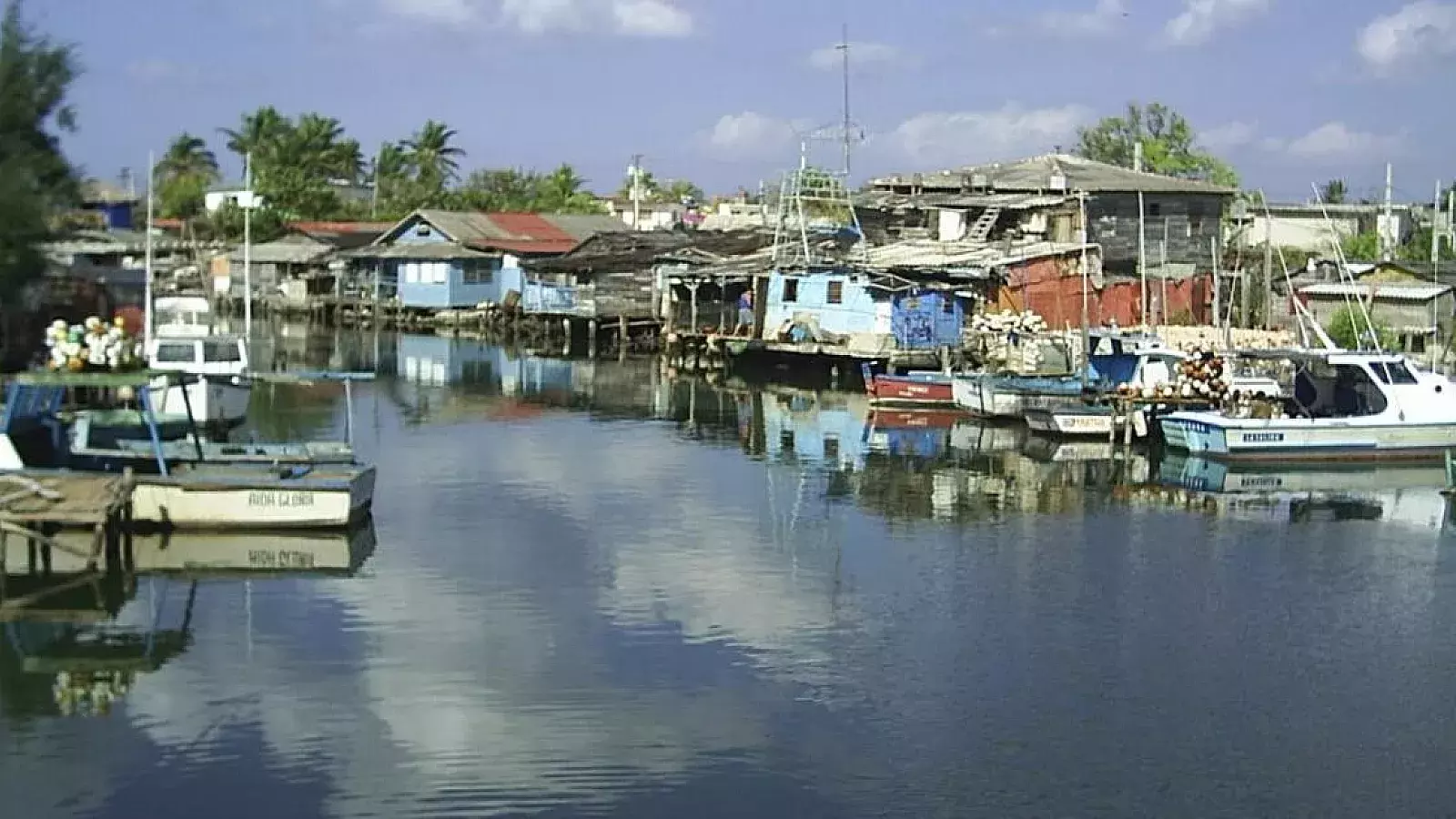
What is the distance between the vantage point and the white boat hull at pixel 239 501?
754 inches

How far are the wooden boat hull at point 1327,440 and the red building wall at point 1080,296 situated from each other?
541 inches

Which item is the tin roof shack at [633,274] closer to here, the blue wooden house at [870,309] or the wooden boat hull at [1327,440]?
the blue wooden house at [870,309]

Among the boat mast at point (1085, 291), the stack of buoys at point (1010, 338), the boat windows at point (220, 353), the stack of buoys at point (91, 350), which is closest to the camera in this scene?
the stack of buoys at point (91, 350)

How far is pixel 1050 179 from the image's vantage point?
44500mm

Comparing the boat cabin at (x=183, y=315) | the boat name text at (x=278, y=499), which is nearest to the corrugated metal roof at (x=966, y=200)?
the boat cabin at (x=183, y=315)

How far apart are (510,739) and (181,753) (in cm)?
233

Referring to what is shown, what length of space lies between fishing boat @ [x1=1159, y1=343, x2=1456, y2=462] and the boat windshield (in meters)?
0.02

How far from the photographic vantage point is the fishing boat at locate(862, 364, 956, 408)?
33.5 metres

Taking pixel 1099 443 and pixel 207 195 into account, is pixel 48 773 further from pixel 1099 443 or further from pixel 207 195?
pixel 207 195

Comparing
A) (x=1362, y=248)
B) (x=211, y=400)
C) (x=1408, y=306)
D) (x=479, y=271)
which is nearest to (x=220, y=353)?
(x=211, y=400)

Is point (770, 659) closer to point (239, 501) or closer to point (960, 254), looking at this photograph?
point (239, 501)

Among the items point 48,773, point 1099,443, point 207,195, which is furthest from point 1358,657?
point 207,195

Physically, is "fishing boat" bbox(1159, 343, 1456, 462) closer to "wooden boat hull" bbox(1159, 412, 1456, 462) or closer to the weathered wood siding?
"wooden boat hull" bbox(1159, 412, 1456, 462)

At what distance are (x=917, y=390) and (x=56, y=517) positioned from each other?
61.6ft
